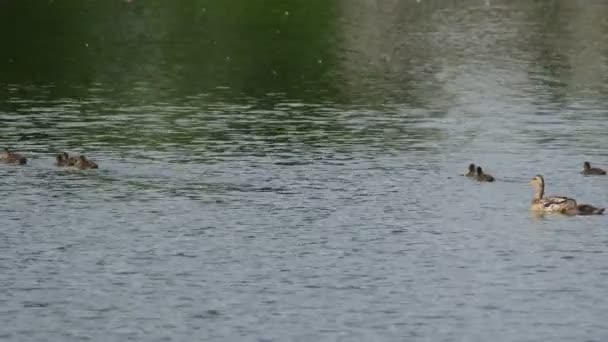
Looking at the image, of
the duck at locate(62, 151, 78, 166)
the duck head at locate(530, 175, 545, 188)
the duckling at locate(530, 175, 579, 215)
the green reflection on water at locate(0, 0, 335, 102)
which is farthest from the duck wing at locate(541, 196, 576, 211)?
the green reflection on water at locate(0, 0, 335, 102)

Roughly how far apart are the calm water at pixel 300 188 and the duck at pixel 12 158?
Result: 517 millimetres

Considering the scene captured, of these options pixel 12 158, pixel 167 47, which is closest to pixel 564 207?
pixel 12 158

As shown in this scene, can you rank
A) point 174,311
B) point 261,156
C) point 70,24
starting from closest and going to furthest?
point 174,311
point 261,156
point 70,24

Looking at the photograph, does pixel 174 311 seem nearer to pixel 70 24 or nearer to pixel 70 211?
pixel 70 211

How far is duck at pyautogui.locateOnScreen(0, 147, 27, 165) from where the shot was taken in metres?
52.7

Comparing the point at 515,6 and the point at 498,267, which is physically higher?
the point at 515,6

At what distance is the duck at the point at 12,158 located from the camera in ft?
173

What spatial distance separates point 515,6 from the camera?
11575cm

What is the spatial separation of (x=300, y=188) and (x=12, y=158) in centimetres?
970

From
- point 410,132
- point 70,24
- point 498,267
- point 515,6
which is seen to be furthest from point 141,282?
point 515,6

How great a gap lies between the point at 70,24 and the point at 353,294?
6669cm

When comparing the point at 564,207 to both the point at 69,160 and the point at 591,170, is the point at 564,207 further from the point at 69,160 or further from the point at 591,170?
the point at 69,160

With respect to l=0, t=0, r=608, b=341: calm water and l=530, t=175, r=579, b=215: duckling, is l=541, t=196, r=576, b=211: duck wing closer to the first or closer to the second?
l=530, t=175, r=579, b=215: duckling

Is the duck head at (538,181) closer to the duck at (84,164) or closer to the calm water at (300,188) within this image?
the calm water at (300,188)
